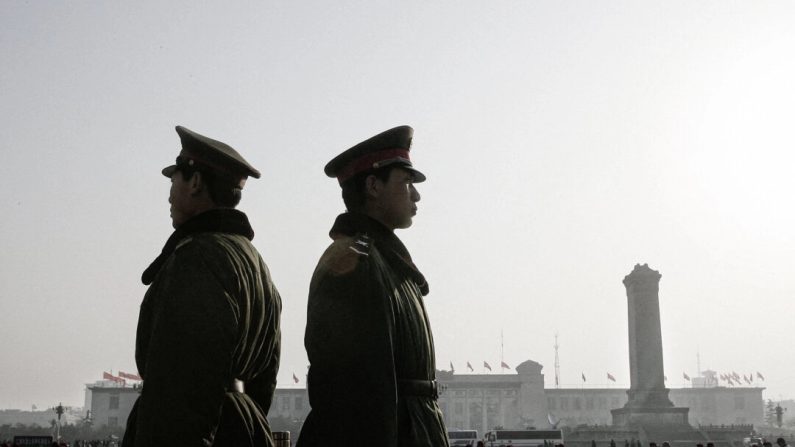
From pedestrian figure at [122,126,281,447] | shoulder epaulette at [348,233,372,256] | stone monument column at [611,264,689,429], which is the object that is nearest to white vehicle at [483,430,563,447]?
stone monument column at [611,264,689,429]

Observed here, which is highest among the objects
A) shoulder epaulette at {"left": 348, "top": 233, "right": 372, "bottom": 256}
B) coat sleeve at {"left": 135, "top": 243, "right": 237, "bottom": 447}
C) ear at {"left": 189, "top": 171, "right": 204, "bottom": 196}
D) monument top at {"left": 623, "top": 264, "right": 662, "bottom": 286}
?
monument top at {"left": 623, "top": 264, "right": 662, "bottom": 286}

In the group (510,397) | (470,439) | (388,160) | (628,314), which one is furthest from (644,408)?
(388,160)

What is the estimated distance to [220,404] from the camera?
340 centimetres

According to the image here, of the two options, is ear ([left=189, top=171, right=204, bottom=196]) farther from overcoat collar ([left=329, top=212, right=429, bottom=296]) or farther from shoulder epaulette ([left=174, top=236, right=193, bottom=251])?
overcoat collar ([left=329, top=212, right=429, bottom=296])

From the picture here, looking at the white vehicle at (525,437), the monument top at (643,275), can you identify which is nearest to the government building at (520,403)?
the monument top at (643,275)

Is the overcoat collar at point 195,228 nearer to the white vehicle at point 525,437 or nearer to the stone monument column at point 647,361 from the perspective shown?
the white vehicle at point 525,437

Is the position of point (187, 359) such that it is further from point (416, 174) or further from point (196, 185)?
point (416, 174)

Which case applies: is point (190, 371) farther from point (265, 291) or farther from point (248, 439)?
point (265, 291)

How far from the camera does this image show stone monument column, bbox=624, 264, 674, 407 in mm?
52000

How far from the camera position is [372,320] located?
3797 millimetres

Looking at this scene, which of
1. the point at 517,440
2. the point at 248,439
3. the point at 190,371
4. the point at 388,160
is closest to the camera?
the point at 190,371

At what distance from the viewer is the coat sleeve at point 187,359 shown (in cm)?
322

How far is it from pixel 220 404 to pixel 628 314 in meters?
53.1

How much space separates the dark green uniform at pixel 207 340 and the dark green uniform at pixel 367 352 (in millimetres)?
267
